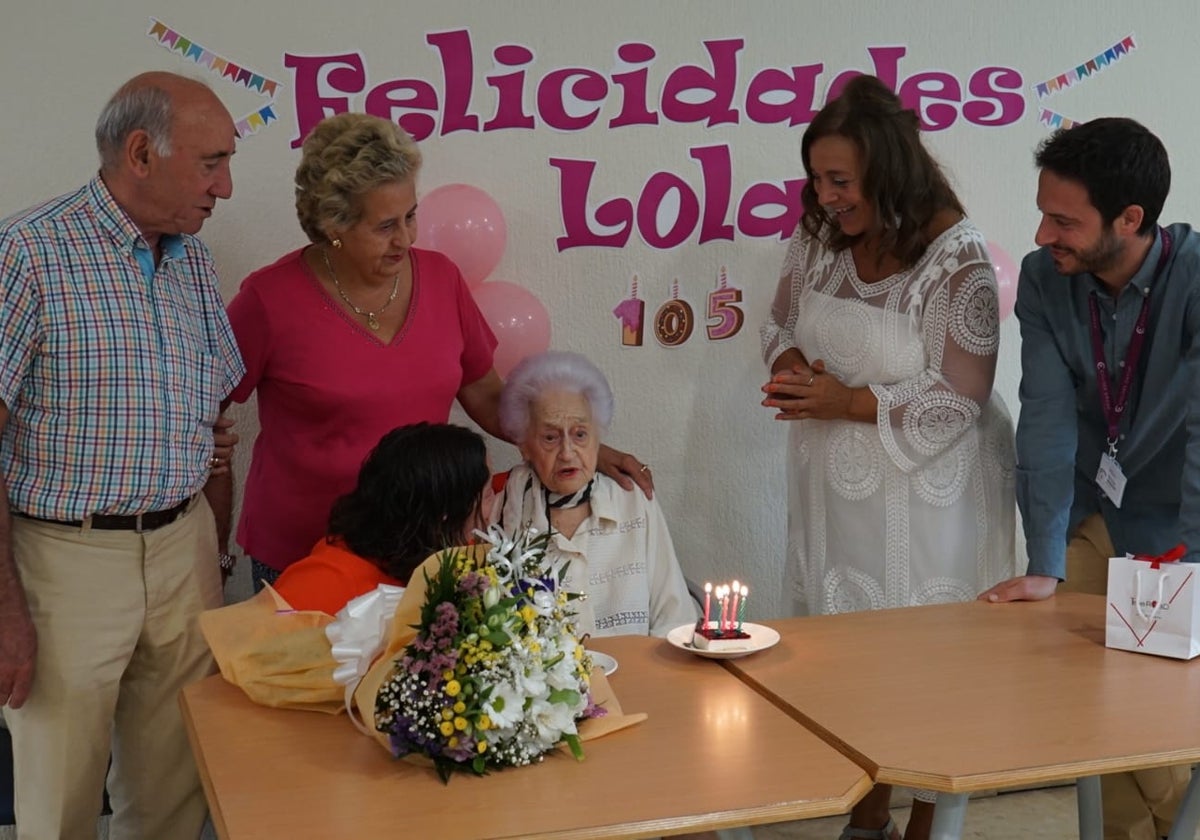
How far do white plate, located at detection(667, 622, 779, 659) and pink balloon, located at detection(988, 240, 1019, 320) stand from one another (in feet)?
4.93

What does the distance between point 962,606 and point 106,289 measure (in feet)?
6.08

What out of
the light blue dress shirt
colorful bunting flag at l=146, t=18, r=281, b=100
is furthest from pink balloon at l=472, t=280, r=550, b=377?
the light blue dress shirt

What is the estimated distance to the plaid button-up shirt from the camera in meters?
2.43

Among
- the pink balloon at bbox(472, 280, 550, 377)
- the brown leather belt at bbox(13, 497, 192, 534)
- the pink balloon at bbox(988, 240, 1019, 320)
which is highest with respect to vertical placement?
the pink balloon at bbox(988, 240, 1019, 320)

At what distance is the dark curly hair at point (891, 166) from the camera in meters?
2.98

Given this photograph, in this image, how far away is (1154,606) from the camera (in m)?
2.47

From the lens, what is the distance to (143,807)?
280 cm

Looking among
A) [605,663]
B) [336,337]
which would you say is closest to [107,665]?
[336,337]

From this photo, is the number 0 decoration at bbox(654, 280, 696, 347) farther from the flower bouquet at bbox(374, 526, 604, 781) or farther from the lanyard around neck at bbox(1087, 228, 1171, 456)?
the flower bouquet at bbox(374, 526, 604, 781)

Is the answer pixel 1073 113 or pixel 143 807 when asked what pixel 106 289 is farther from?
pixel 1073 113

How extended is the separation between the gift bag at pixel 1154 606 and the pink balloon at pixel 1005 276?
51.7 inches

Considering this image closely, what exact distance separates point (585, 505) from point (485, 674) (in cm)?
123

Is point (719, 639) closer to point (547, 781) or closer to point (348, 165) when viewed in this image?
point (547, 781)

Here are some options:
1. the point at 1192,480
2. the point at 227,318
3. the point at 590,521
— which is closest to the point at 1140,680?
the point at 1192,480
